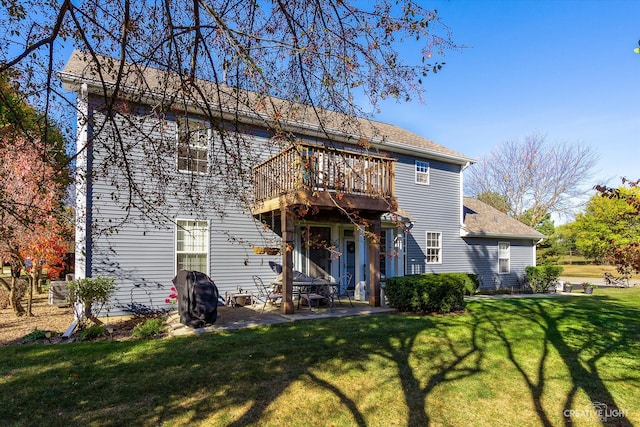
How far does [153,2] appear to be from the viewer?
4.55 meters

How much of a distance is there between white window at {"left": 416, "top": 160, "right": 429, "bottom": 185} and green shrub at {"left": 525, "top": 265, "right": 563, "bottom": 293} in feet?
22.0

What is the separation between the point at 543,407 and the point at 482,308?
6302 millimetres

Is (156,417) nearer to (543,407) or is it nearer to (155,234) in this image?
(543,407)

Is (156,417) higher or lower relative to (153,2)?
lower

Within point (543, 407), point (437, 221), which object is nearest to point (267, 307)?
point (543, 407)

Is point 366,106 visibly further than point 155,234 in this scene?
No

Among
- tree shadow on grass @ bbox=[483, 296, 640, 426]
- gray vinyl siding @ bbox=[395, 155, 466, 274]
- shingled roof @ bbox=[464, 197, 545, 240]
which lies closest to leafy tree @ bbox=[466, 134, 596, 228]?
shingled roof @ bbox=[464, 197, 545, 240]

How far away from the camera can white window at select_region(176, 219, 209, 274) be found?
10016 millimetres

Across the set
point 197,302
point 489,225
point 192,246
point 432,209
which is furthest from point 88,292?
point 489,225

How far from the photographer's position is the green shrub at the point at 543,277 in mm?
16672

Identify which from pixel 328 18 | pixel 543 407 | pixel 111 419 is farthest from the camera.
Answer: pixel 328 18

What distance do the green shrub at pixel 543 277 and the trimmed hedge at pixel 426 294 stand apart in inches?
358

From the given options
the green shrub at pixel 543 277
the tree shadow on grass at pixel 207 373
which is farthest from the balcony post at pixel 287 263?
the green shrub at pixel 543 277

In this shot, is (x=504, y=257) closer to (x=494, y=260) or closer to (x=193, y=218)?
A: (x=494, y=260)
